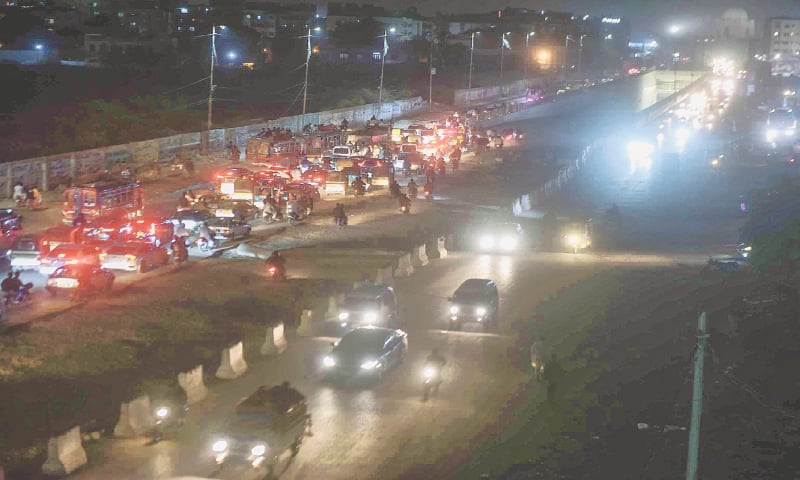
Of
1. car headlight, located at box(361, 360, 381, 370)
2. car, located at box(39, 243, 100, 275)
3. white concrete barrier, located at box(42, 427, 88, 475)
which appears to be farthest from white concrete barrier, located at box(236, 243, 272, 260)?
white concrete barrier, located at box(42, 427, 88, 475)

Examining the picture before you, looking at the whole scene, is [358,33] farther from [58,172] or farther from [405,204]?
[58,172]

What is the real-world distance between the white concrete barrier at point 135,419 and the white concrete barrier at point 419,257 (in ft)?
51.0

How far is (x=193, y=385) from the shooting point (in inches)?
762

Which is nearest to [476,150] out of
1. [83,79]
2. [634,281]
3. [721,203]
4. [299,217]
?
[721,203]

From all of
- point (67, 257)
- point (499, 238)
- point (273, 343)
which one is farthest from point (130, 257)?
point (499, 238)

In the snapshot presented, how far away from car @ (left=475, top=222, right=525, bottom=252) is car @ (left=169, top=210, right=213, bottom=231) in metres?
9.60

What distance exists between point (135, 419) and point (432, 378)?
5839mm

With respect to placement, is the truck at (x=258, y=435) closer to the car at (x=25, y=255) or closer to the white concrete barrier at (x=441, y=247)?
the car at (x=25, y=255)

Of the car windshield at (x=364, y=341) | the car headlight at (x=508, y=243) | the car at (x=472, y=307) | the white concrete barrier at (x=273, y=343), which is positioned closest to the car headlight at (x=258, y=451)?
the car windshield at (x=364, y=341)

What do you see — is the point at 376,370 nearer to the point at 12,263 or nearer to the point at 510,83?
the point at 12,263

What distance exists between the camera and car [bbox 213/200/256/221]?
122 ft

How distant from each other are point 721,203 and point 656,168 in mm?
17960

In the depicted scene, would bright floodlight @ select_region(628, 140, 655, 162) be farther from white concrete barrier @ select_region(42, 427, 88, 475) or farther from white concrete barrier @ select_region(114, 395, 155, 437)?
white concrete barrier @ select_region(42, 427, 88, 475)

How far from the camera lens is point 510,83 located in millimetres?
117312
